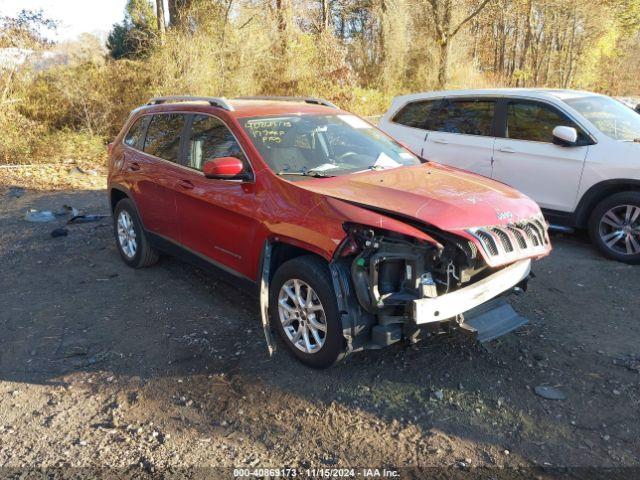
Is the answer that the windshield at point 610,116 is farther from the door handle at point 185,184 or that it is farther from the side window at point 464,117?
the door handle at point 185,184

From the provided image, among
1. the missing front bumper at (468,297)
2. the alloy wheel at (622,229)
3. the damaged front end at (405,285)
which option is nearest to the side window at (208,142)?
the damaged front end at (405,285)

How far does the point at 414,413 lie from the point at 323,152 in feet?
7.15

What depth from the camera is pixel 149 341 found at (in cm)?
423

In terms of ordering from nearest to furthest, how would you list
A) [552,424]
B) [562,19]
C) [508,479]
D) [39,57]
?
[508,479] → [552,424] → [39,57] → [562,19]

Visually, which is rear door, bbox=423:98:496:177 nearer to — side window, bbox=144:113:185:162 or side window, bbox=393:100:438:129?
side window, bbox=393:100:438:129

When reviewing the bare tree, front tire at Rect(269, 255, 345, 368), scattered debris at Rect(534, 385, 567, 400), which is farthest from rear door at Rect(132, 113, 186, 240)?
the bare tree

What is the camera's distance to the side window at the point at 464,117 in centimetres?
699

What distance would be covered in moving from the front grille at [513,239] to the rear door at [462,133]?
334 cm

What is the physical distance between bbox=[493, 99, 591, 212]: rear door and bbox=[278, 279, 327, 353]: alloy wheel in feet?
13.1

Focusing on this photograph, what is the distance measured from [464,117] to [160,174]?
4.26 m

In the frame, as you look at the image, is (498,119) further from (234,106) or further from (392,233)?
(392,233)

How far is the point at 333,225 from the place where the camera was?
134 inches

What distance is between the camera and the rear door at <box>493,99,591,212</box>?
615cm

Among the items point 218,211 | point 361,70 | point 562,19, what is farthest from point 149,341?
point 562,19
